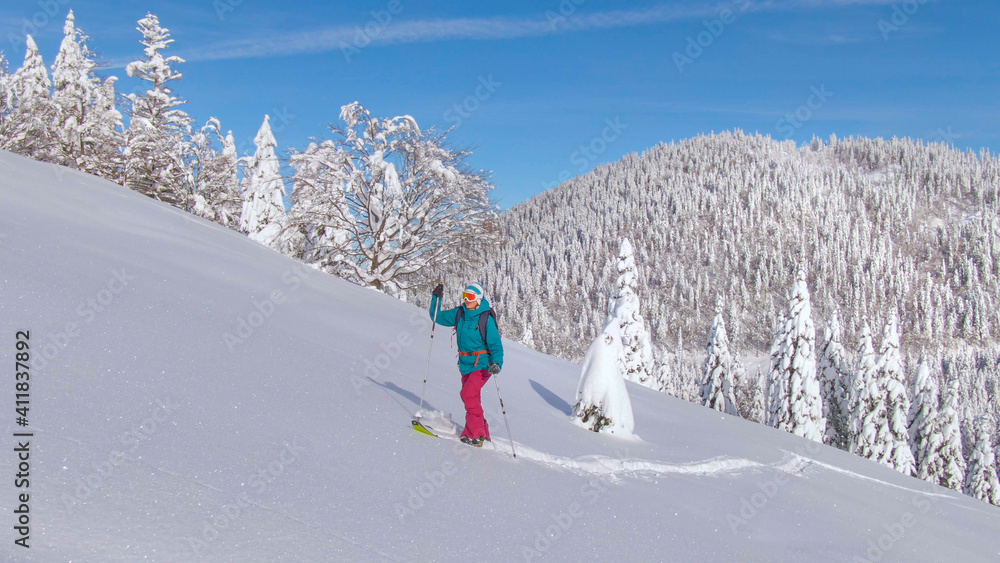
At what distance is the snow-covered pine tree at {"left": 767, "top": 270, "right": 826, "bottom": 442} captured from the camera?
33531 millimetres

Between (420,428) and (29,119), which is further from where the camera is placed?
(29,119)

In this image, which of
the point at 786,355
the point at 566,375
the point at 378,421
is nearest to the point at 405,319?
the point at 566,375

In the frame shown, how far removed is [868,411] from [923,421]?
6788 mm

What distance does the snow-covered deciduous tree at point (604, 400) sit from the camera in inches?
358

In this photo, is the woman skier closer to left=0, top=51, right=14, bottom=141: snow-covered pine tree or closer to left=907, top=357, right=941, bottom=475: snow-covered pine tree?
left=0, top=51, right=14, bottom=141: snow-covered pine tree

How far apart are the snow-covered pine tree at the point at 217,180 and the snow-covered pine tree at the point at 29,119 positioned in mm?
6018

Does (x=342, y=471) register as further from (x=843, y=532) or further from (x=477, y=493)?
(x=843, y=532)

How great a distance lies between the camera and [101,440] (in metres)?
3.62

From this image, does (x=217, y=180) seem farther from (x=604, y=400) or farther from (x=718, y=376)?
(x=718, y=376)

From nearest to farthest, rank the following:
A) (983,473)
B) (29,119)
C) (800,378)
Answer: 1. (29,119)
2. (800,378)
3. (983,473)

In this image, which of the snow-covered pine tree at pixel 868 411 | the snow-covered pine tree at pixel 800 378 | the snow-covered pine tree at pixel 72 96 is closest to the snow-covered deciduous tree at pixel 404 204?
the snow-covered pine tree at pixel 72 96

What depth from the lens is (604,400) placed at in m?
9.20

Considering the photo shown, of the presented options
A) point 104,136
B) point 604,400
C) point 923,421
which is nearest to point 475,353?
point 604,400

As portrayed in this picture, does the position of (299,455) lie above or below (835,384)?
below
